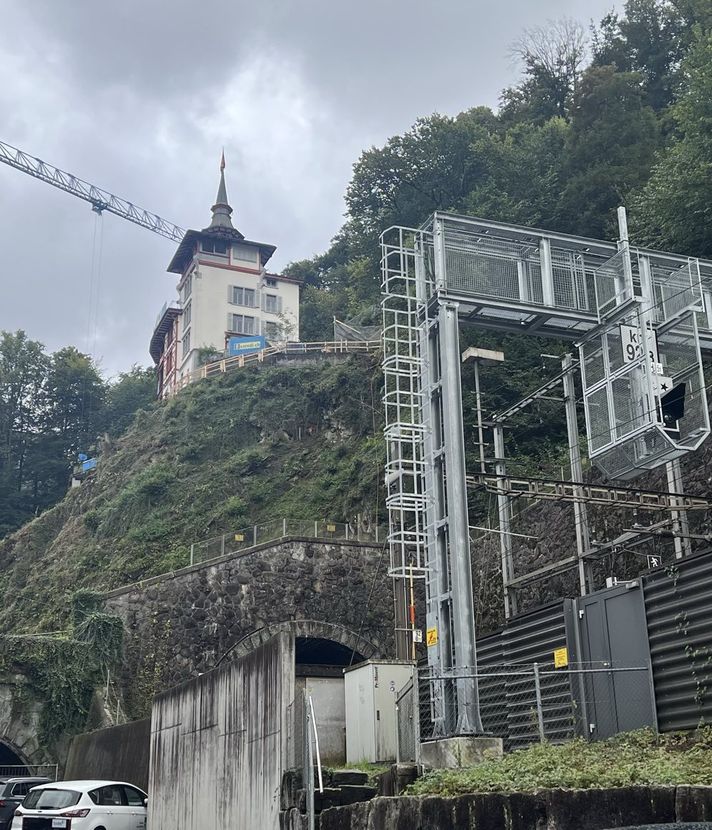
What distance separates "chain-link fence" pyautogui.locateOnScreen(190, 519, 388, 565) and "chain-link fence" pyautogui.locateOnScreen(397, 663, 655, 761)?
1570 cm

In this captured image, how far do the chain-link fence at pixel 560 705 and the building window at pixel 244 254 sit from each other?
59.5 meters

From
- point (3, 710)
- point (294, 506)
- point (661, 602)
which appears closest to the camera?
point (661, 602)

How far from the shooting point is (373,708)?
45.9 feet

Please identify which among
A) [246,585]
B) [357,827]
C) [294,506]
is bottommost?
[357,827]

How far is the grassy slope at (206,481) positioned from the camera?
39.5 m

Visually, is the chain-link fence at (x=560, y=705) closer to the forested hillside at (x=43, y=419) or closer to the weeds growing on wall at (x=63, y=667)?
the weeds growing on wall at (x=63, y=667)

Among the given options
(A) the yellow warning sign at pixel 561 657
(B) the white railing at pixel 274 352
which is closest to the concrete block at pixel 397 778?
(A) the yellow warning sign at pixel 561 657

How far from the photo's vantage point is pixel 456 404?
15148 millimetres

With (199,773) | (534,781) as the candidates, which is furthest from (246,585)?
(534,781)

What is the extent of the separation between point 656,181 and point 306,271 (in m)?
50.8

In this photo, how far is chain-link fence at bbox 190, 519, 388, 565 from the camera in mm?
30328

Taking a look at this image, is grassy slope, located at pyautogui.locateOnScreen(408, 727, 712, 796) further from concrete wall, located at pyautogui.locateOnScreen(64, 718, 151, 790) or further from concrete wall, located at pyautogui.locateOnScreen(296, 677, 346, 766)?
concrete wall, located at pyautogui.locateOnScreen(64, 718, 151, 790)

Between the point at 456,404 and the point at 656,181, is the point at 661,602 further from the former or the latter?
the point at 656,181

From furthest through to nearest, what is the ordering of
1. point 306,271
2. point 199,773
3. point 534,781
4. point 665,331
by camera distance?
point 306,271 < point 665,331 < point 199,773 < point 534,781
